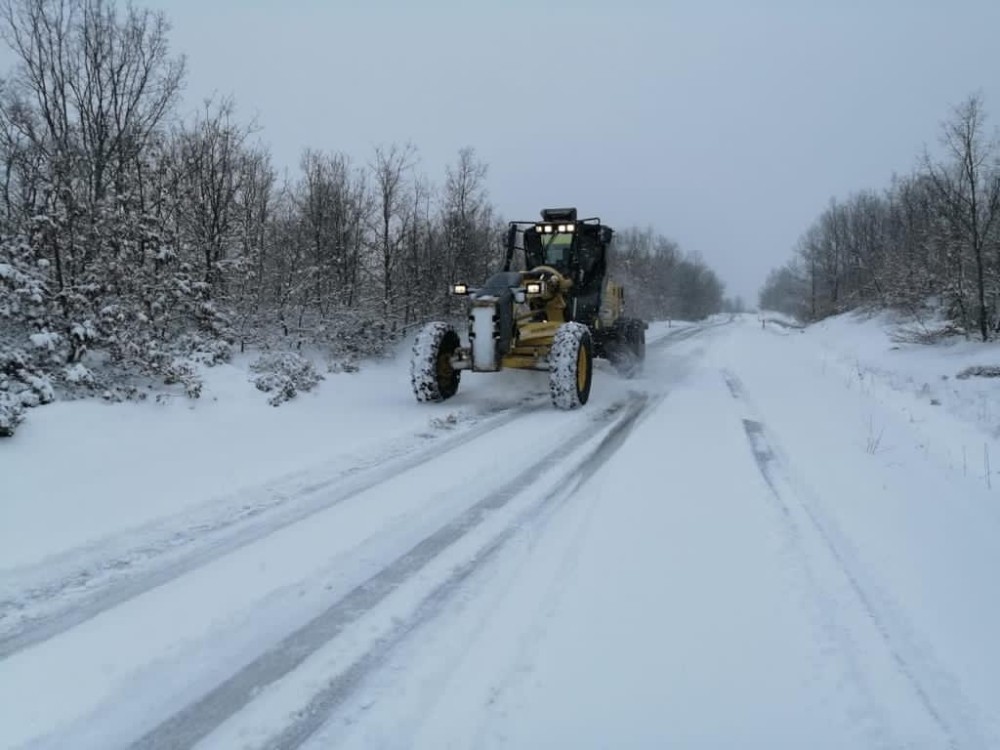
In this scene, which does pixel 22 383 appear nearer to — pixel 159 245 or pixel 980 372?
pixel 159 245

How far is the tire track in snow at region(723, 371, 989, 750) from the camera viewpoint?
2.42 metres

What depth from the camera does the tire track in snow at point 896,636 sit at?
7.95ft

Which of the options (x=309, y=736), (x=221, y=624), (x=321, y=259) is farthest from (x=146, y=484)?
(x=321, y=259)

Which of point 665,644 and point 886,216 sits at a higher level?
point 886,216

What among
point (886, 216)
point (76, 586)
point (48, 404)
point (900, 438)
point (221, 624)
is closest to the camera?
point (221, 624)

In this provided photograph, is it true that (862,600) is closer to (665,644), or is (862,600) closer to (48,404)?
(665,644)

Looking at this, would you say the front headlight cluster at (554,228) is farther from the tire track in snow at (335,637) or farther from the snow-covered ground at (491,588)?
the tire track in snow at (335,637)

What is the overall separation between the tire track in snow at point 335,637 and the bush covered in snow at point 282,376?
471cm

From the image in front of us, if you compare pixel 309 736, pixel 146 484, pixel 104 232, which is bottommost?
pixel 309 736

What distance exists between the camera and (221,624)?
3.17m

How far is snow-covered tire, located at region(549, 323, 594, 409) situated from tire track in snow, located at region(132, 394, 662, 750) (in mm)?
3768

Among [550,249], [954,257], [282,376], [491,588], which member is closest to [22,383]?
[282,376]

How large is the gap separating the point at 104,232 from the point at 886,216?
232 feet

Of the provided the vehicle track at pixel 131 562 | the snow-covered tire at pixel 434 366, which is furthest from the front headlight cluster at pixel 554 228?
the vehicle track at pixel 131 562
